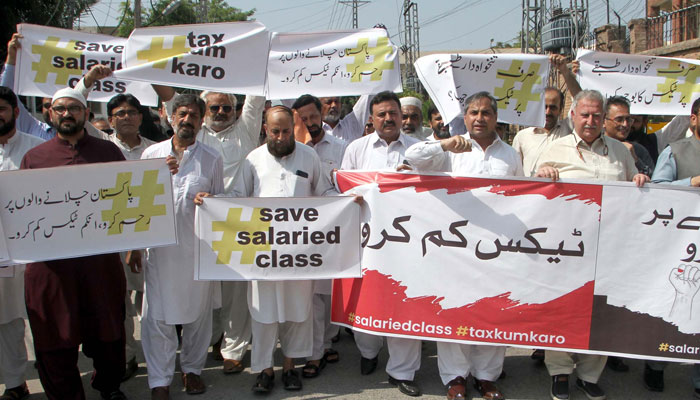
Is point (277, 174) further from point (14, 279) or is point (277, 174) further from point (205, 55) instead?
point (14, 279)

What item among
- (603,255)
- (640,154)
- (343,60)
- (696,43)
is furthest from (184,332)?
(696,43)

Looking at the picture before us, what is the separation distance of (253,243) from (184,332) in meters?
0.87

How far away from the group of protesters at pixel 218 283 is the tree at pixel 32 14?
12000mm

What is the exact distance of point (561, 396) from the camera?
429 centimetres

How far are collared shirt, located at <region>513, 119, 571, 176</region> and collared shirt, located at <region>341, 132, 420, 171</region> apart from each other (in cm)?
112

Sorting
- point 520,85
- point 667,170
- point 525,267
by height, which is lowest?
point 525,267

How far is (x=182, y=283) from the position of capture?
437 centimetres

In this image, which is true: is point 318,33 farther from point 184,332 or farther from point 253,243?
point 184,332

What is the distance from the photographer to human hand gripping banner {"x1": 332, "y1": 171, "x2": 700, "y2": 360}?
4.25 meters

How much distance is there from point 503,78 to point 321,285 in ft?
7.90

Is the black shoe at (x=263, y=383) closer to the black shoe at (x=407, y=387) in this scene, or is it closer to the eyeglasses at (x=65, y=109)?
the black shoe at (x=407, y=387)

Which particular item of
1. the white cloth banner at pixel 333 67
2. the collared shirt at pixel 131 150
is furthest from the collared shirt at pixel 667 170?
the collared shirt at pixel 131 150

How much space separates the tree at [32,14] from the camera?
14.6m

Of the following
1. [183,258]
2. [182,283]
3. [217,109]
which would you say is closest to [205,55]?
[217,109]
